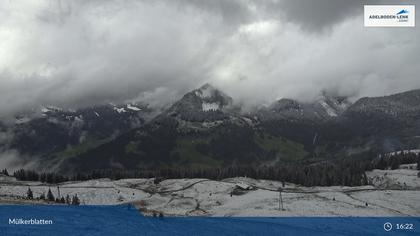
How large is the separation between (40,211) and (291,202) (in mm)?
106667

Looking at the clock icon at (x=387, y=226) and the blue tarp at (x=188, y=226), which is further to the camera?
the clock icon at (x=387, y=226)

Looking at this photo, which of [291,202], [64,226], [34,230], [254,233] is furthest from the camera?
[291,202]

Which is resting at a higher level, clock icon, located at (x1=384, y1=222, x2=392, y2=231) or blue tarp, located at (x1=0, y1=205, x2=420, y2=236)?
blue tarp, located at (x1=0, y1=205, x2=420, y2=236)

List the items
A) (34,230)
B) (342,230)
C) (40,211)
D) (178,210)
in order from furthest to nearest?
(178,210) < (40,211) < (342,230) < (34,230)

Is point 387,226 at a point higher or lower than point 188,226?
lower

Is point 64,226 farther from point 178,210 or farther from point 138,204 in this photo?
point 138,204

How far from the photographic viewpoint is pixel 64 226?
9969 cm

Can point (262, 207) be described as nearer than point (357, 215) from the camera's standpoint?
No

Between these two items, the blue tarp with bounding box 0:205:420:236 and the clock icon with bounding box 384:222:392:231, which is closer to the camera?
the blue tarp with bounding box 0:205:420:236

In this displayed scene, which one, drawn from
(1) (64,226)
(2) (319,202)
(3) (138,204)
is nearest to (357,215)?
(2) (319,202)

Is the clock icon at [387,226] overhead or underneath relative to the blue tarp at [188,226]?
underneath

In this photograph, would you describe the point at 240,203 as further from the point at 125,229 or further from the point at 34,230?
the point at 34,230

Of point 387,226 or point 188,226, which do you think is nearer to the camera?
point 188,226

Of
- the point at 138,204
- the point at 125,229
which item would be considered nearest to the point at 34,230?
the point at 125,229
